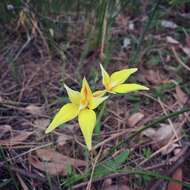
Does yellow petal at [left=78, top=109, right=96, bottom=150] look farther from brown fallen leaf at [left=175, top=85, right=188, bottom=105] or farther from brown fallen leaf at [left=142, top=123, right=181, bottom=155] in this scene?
brown fallen leaf at [left=175, top=85, right=188, bottom=105]

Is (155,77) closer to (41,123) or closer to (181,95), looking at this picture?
(181,95)

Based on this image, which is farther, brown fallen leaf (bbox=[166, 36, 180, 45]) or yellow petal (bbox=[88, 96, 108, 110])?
brown fallen leaf (bbox=[166, 36, 180, 45])

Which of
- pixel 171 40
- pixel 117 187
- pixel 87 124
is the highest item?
pixel 87 124

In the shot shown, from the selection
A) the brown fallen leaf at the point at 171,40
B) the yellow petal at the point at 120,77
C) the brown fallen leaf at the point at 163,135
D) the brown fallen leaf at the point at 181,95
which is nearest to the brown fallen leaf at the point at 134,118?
the brown fallen leaf at the point at 163,135

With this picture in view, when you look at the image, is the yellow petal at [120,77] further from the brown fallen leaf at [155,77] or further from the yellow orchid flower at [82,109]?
the brown fallen leaf at [155,77]

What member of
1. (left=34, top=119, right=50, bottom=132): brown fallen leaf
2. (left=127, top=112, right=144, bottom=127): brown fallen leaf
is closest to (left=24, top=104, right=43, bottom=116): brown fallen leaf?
(left=34, top=119, right=50, bottom=132): brown fallen leaf

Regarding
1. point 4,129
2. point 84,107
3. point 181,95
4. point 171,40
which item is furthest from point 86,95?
point 171,40
